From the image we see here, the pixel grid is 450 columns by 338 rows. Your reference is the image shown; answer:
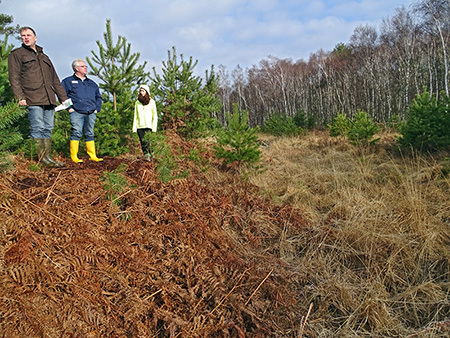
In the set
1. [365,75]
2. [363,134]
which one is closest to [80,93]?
[363,134]

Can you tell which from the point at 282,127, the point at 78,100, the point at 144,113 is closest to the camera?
the point at 78,100

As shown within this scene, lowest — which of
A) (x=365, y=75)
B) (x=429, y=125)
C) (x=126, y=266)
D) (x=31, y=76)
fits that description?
(x=126, y=266)

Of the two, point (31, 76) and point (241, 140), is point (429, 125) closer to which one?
point (241, 140)

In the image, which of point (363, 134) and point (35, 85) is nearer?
point (35, 85)

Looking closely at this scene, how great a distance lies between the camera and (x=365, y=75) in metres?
26.7

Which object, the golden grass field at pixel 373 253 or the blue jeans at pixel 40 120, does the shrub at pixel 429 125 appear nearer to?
the golden grass field at pixel 373 253

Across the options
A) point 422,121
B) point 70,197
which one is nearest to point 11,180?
point 70,197

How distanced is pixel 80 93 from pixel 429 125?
7113mm

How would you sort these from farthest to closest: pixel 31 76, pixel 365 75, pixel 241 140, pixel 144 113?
pixel 365 75, pixel 241 140, pixel 144 113, pixel 31 76

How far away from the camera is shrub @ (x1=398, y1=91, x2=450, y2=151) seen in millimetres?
6312

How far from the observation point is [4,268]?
1933mm

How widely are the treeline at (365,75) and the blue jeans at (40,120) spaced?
15.5 m

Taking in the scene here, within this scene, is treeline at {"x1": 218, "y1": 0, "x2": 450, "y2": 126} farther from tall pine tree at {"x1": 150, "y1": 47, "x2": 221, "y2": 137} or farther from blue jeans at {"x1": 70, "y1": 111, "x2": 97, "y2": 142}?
blue jeans at {"x1": 70, "y1": 111, "x2": 97, "y2": 142}

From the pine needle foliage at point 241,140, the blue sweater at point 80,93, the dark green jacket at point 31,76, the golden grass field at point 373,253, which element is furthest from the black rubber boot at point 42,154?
the golden grass field at point 373,253
